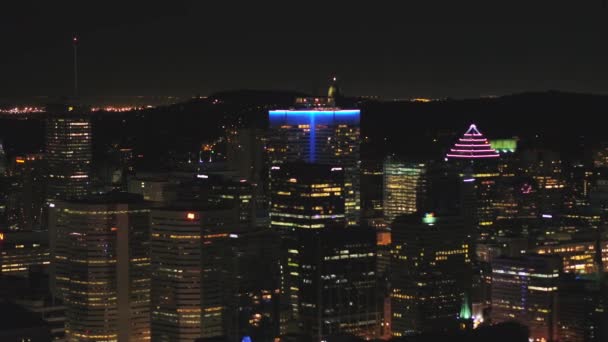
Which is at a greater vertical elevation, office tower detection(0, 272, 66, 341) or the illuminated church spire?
the illuminated church spire

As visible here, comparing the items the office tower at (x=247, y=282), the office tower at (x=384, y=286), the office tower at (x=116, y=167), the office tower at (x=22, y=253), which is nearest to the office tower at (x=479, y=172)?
the office tower at (x=384, y=286)

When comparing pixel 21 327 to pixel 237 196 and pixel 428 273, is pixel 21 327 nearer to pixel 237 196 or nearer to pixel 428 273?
pixel 428 273

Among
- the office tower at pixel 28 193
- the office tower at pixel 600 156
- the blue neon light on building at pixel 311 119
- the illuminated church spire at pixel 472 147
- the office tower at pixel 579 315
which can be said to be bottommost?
the office tower at pixel 579 315

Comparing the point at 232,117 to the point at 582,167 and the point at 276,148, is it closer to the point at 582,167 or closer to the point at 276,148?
the point at 276,148

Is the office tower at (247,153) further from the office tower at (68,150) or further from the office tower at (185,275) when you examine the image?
the office tower at (185,275)

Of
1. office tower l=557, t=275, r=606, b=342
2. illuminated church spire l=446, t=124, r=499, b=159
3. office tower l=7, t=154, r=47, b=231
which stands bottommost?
office tower l=557, t=275, r=606, b=342

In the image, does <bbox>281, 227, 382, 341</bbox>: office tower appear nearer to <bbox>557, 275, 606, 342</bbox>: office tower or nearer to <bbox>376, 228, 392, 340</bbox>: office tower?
<bbox>376, 228, 392, 340</bbox>: office tower

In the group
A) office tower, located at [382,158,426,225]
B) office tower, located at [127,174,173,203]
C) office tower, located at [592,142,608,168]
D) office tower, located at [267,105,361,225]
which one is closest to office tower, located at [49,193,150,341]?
office tower, located at [127,174,173,203]
